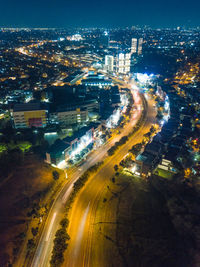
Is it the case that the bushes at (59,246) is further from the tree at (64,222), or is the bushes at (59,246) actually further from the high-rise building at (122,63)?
the high-rise building at (122,63)

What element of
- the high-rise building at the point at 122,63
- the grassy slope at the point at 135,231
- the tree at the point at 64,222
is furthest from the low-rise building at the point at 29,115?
the high-rise building at the point at 122,63

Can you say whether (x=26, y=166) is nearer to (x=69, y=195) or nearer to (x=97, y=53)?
(x=69, y=195)

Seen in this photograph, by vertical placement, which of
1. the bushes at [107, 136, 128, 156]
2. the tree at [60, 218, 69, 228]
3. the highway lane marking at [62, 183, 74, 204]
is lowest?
the tree at [60, 218, 69, 228]

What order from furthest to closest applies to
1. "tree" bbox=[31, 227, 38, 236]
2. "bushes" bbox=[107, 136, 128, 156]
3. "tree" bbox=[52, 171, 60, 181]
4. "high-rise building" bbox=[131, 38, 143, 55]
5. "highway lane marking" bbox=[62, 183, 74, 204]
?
"high-rise building" bbox=[131, 38, 143, 55] → "bushes" bbox=[107, 136, 128, 156] → "tree" bbox=[52, 171, 60, 181] → "highway lane marking" bbox=[62, 183, 74, 204] → "tree" bbox=[31, 227, 38, 236]

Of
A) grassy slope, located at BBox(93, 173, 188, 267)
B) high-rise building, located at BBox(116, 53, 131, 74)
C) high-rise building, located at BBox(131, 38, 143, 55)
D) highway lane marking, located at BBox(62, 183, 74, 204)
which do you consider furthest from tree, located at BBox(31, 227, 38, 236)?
high-rise building, located at BBox(131, 38, 143, 55)

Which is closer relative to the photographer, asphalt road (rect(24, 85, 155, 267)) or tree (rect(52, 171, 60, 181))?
asphalt road (rect(24, 85, 155, 267))

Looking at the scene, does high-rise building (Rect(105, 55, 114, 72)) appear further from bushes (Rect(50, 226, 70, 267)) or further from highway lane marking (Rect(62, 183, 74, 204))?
bushes (Rect(50, 226, 70, 267))

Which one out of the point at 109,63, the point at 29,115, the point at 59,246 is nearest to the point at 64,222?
the point at 59,246

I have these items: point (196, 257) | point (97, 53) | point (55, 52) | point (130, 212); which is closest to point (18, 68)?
point (55, 52)

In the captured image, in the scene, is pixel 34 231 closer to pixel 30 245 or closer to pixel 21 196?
pixel 30 245

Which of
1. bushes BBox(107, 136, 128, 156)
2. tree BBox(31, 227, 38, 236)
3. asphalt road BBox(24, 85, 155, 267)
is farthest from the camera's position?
bushes BBox(107, 136, 128, 156)
